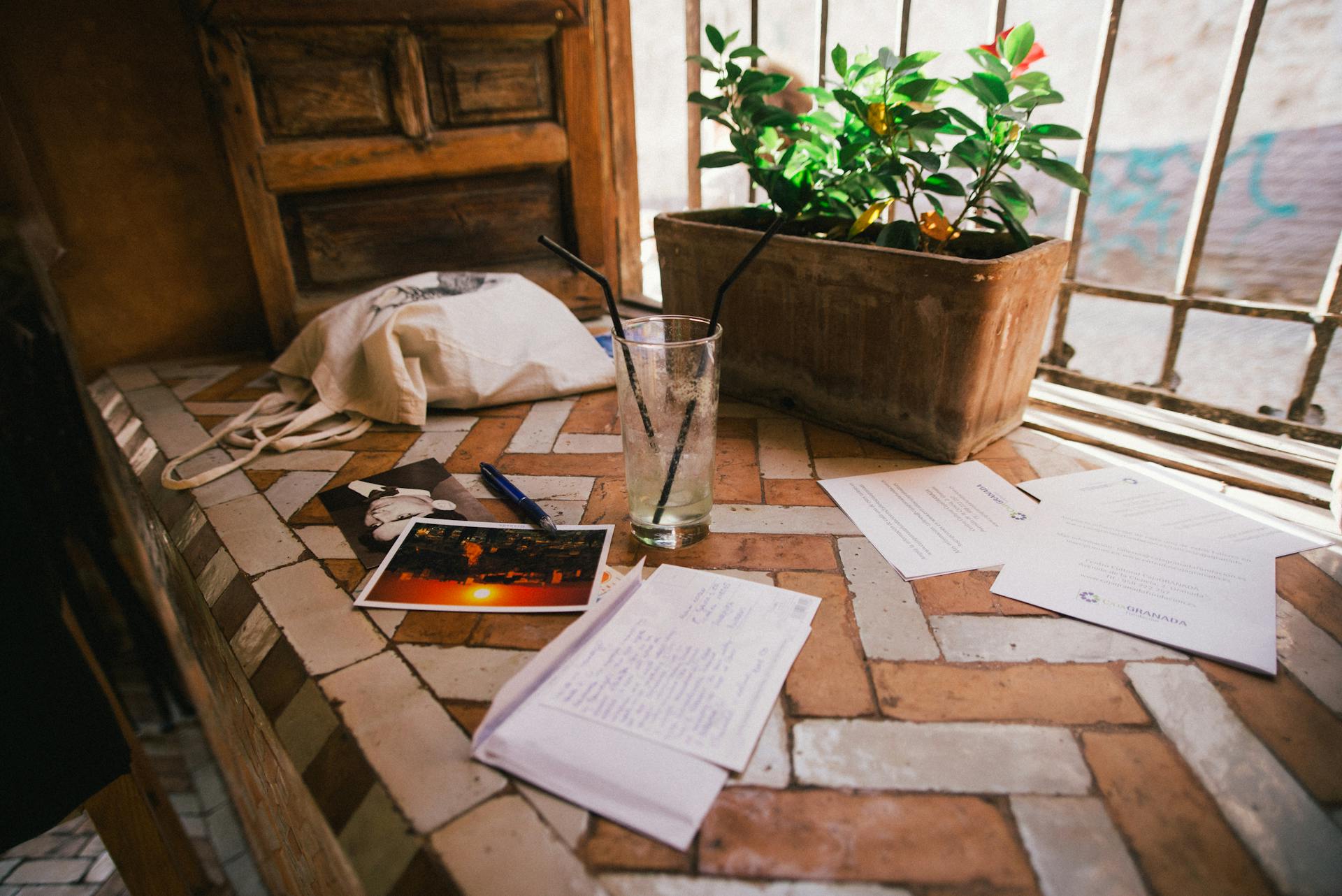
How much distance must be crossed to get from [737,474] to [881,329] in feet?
1.20

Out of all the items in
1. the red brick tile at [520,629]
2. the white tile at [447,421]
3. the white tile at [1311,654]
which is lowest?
the white tile at [1311,654]

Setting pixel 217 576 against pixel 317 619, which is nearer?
pixel 317 619

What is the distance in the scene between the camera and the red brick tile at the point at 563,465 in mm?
1306

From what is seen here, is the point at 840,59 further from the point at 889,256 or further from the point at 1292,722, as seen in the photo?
the point at 1292,722

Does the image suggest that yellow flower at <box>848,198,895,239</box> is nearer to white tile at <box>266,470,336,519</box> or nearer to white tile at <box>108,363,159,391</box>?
white tile at <box>266,470,336,519</box>

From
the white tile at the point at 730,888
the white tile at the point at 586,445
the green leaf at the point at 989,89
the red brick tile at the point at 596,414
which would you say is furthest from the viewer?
the red brick tile at the point at 596,414

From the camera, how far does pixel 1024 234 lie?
1.29 metres

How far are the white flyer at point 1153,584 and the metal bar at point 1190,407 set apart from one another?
1.68 ft

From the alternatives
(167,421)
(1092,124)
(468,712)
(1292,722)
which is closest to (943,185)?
(1092,124)

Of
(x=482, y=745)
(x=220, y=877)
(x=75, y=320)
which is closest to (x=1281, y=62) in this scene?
(x=482, y=745)

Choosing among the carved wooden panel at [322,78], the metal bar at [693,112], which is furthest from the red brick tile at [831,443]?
the carved wooden panel at [322,78]

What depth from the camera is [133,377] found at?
6.04 ft

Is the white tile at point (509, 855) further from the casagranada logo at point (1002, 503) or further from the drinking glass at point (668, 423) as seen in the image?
the casagranada logo at point (1002, 503)

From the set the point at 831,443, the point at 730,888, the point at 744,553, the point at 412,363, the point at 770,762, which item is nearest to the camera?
the point at 730,888
